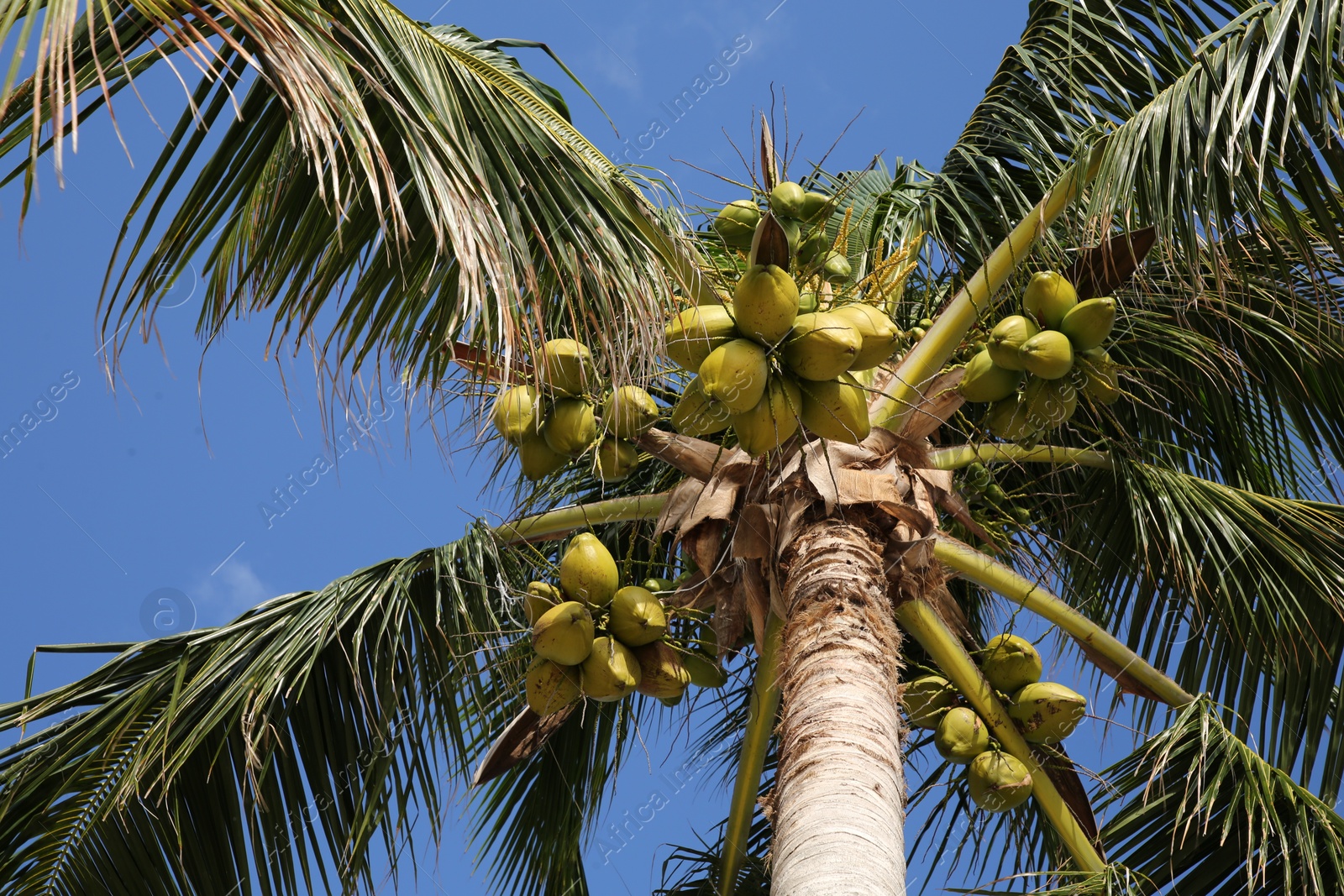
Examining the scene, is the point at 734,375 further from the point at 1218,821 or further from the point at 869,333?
the point at 1218,821

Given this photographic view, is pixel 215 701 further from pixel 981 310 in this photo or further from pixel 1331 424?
pixel 1331 424

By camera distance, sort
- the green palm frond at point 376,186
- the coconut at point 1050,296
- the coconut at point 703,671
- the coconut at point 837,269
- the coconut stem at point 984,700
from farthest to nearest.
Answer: the coconut at point 837,269
the coconut at point 703,671
the coconut stem at point 984,700
the coconut at point 1050,296
the green palm frond at point 376,186

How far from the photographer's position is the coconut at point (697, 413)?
2.99m

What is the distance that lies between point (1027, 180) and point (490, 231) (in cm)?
292

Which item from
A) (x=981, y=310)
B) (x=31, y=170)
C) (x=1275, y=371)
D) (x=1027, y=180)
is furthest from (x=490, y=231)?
(x=1275, y=371)

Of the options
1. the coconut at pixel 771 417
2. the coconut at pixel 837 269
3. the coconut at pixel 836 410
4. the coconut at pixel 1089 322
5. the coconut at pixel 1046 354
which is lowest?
the coconut at pixel 771 417

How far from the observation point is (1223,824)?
3.53 meters

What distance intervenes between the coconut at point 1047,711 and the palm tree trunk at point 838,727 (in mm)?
646

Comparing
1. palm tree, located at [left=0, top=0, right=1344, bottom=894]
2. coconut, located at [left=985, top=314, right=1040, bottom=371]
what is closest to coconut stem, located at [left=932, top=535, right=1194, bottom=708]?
palm tree, located at [left=0, top=0, right=1344, bottom=894]

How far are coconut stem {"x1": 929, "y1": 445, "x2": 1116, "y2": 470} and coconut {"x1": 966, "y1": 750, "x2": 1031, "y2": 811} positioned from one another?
842 mm

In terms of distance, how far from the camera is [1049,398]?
11.6 ft

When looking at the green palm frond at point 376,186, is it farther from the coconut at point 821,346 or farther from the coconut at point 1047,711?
the coconut at point 1047,711

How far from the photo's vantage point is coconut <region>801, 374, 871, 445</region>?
3.08 metres

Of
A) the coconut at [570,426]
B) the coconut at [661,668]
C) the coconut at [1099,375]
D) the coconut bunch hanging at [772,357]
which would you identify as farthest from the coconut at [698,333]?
the coconut at [1099,375]
